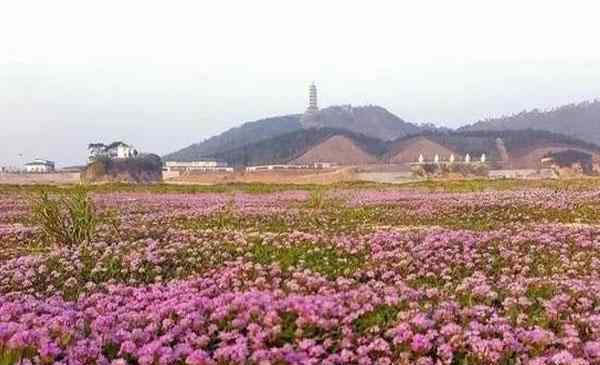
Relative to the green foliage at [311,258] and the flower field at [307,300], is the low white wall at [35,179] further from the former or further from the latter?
the flower field at [307,300]

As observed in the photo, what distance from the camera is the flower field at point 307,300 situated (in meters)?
6.93

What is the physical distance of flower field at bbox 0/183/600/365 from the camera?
6.93m

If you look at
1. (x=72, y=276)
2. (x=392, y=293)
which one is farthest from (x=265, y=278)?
(x=72, y=276)

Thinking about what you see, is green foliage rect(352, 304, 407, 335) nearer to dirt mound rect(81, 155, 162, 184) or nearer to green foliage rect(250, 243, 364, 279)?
green foliage rect(250, 243, 364, 279)

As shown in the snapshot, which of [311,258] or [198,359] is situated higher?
[198,359]

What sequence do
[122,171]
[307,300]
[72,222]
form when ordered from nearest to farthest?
[307,300]
[72,222]
[122,171]

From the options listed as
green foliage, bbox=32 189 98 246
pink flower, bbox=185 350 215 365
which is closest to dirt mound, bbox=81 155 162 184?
green foliage, bbox=32 189 98 246

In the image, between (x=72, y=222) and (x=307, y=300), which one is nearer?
(x=307, y=300)

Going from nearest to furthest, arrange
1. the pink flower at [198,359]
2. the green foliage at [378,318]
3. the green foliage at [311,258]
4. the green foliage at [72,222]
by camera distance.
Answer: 1. the pink flower at [198,359]
2. the green foliage at [378,318]
3. the green foliage at [311,258]
4. the green foliage at [72,222]

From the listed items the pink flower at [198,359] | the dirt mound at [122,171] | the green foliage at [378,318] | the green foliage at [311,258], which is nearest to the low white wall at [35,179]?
the dirt mound at [122,171]

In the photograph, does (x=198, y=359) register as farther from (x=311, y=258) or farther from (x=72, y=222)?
(x=72, y=222)

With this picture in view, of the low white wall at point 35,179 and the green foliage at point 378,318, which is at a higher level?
the low white wall at point 35,179

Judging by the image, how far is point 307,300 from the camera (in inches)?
332

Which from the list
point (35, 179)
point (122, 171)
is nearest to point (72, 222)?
point (122, 171)
